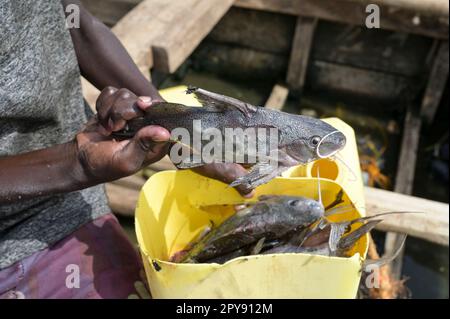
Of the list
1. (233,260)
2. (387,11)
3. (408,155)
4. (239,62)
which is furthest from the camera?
(239,62)

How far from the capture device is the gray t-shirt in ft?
5.60

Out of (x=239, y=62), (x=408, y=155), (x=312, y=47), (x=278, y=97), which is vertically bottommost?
(x=408, y=155)

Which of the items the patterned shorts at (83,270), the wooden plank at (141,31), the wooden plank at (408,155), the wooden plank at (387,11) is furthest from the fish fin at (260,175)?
the wooden plank at (387,11)

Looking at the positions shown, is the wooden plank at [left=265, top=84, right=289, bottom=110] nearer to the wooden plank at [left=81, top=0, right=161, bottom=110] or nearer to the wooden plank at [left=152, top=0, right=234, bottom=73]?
the wooden plank at [left=152, top=0, right=234, bottom=73]

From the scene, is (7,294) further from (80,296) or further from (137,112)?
(137,112)

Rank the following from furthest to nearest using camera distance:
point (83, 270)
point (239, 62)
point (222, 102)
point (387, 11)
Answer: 1. point (239, 62)
2. point (387, 11)
3. point (83, 270)
4. point (222, 102)

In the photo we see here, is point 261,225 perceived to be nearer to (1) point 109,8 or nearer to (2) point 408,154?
(2) point 408,154

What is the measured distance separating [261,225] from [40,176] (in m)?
0.90

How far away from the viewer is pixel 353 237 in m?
1.82

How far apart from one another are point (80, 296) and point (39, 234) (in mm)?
318

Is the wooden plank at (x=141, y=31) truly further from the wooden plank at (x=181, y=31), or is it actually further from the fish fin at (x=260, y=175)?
the fish fin at (x=260, y=175)

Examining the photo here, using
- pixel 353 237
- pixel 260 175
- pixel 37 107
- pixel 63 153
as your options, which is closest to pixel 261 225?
pixel 353 237

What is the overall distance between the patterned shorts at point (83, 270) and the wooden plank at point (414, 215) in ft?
4.61

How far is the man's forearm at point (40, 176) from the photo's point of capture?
5.22 ft
